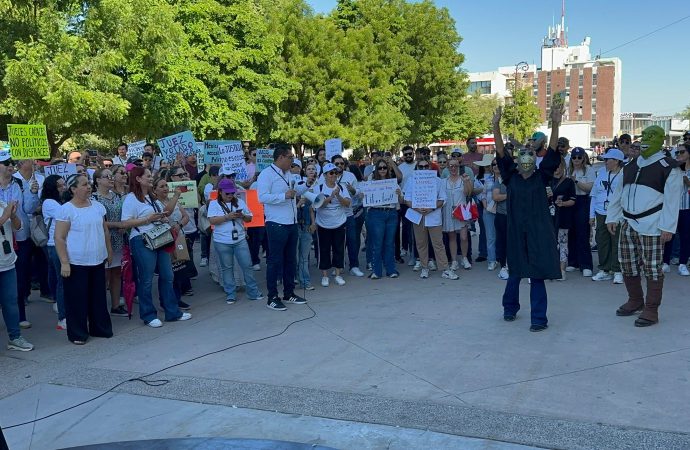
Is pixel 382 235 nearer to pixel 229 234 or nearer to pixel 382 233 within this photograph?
pixel 382 233

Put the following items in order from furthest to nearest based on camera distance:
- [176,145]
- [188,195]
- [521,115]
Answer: [521,115], [176,145], [188,195]

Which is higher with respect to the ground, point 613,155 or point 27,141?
point 27,141

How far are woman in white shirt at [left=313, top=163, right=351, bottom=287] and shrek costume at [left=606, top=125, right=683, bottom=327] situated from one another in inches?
158

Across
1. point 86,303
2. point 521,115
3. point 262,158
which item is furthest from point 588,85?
point 86,303

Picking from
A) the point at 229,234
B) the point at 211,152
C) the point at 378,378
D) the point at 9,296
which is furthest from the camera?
the point at 211,152

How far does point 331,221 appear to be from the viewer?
9562 millimetres

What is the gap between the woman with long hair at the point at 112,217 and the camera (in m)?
7.68

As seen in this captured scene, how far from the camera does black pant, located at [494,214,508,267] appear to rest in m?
10.0

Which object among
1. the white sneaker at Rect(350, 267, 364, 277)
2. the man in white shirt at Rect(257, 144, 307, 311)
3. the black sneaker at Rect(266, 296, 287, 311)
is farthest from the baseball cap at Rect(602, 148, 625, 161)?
the black sneaker at Rect(266, 296, 287, 311)

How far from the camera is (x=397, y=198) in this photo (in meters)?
10.0

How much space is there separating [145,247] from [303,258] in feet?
8.57

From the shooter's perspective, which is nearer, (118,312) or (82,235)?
(82,235)

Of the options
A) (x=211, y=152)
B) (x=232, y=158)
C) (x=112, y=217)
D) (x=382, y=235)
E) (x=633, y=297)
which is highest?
(x=211, y=152)

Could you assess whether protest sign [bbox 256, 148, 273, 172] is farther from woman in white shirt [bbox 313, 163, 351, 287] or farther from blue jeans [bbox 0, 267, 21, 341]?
blue jeans [bbox 0, 267, 21, 341]
